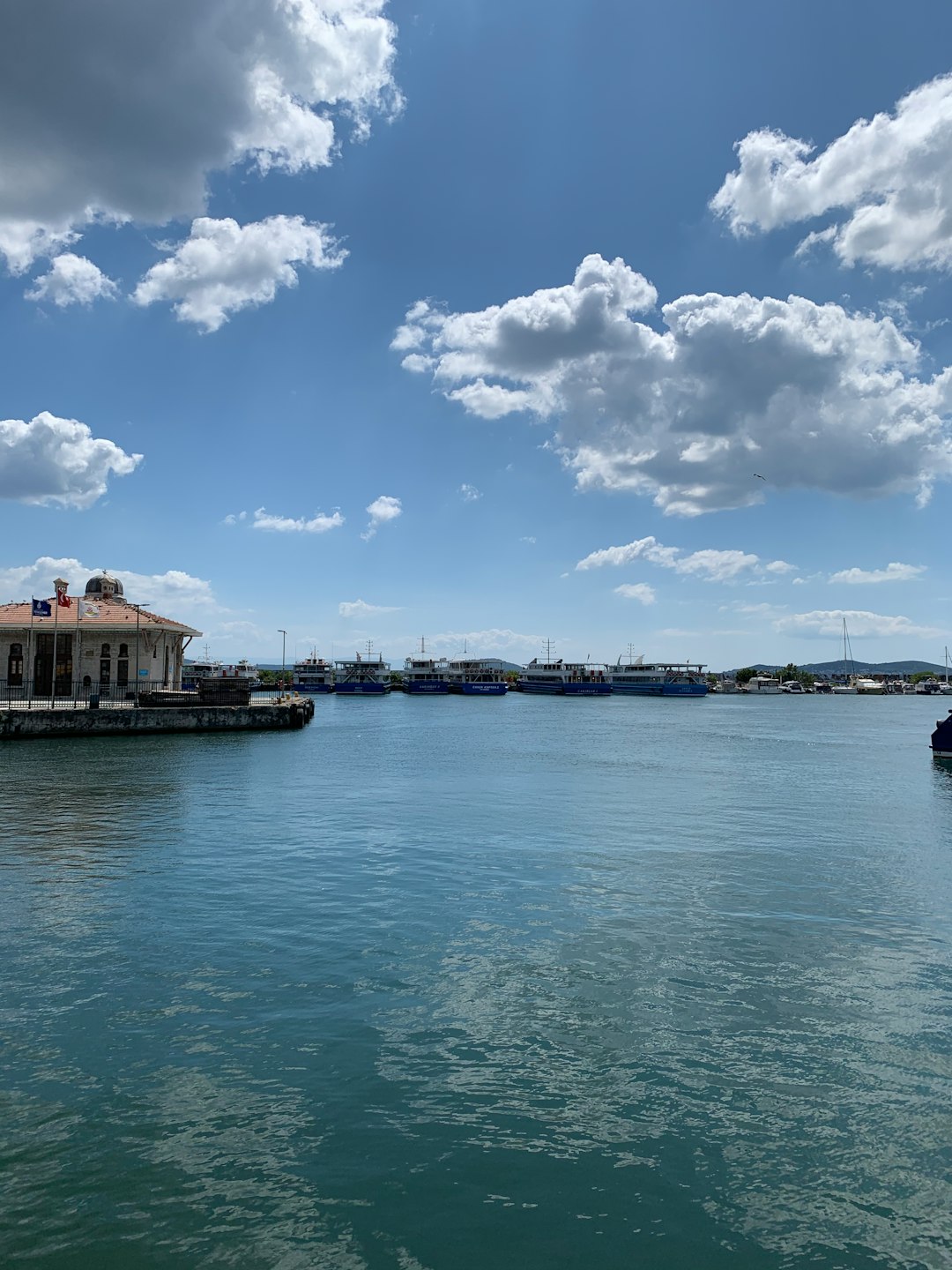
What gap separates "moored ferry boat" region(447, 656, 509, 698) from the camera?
176125 millimetres

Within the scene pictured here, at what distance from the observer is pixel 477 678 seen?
183 m

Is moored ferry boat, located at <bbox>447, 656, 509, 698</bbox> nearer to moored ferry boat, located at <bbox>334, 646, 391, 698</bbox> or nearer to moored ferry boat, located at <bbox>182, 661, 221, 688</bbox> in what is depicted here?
moored ferry boat, located at <bbox>334, 646, 391, 698</bbox>

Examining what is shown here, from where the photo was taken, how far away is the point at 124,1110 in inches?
343

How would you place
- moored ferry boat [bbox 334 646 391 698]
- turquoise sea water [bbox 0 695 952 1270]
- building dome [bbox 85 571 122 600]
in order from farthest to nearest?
moored ferry boat [bbox 334 646 391 698] → building dome [bbox 85 571 122 600] → turquoise sea water [bbox 0 695 952 1270]

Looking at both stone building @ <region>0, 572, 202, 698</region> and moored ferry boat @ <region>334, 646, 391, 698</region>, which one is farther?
moored ferry boat @ <region>334, 646, 391, 698</region>

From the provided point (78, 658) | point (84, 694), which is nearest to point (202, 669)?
point (84, 694)

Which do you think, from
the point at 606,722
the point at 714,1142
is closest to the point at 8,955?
the point at 714,1142

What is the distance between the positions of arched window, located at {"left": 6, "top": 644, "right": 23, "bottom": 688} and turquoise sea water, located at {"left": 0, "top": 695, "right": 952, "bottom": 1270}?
51.6m

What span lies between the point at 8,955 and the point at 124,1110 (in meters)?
6.17

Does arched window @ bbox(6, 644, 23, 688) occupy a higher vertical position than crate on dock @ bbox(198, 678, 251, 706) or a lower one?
higher

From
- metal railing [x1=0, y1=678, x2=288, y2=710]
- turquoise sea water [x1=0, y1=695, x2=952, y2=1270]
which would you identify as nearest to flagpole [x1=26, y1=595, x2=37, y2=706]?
metal railing [x1=0, y1=678, x2=288, y2=710]

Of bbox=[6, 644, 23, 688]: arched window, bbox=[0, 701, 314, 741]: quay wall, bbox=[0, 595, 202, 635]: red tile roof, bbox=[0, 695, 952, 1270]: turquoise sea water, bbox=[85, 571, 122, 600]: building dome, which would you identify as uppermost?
bbox=[85, 571, 122, 600]: building dome

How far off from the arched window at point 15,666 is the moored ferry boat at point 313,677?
107m

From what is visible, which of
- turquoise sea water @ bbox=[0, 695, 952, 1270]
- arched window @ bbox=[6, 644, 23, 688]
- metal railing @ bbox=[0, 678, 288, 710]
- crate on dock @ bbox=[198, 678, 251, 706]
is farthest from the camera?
arched window @ bbox=[6, 644, 23, 688]
